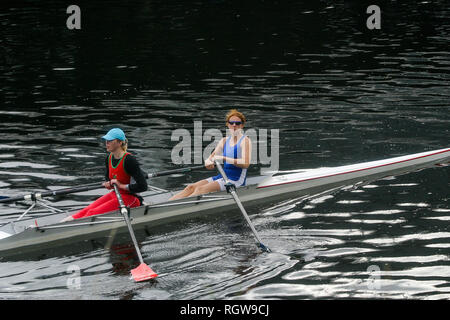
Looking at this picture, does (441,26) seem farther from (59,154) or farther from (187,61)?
(59,154)

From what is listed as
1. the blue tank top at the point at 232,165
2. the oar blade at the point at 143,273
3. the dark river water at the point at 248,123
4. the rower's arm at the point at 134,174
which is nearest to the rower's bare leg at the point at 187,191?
the blue tank top at the point at 232,165

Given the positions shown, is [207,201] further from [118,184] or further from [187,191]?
[118,184]

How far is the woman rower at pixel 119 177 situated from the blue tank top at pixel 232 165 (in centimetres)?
220

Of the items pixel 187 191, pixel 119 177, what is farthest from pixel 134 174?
pixel 187 191

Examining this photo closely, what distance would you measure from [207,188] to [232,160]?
2.58 ft

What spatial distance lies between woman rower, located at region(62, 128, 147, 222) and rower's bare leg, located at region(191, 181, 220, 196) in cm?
154

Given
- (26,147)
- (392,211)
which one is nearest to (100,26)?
(26,147)

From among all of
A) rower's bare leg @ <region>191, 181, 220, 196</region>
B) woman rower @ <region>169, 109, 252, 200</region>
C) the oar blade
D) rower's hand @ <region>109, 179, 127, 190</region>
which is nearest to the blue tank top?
woman rower @ <region>169, 109, 252, 200</region>

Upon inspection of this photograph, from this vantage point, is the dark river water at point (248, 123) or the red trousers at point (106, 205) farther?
the red trousers at point (106, 205)

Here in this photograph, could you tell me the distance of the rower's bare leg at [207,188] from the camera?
14198 mm

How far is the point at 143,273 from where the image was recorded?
1109cm

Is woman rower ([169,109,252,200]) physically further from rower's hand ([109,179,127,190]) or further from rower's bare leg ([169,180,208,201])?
rower's hand ([109,179,127,190])

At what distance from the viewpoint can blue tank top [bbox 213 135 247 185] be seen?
1418 centimetres

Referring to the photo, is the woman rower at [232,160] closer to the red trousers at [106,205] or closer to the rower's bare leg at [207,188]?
the rower's bare leg at [207,188]
